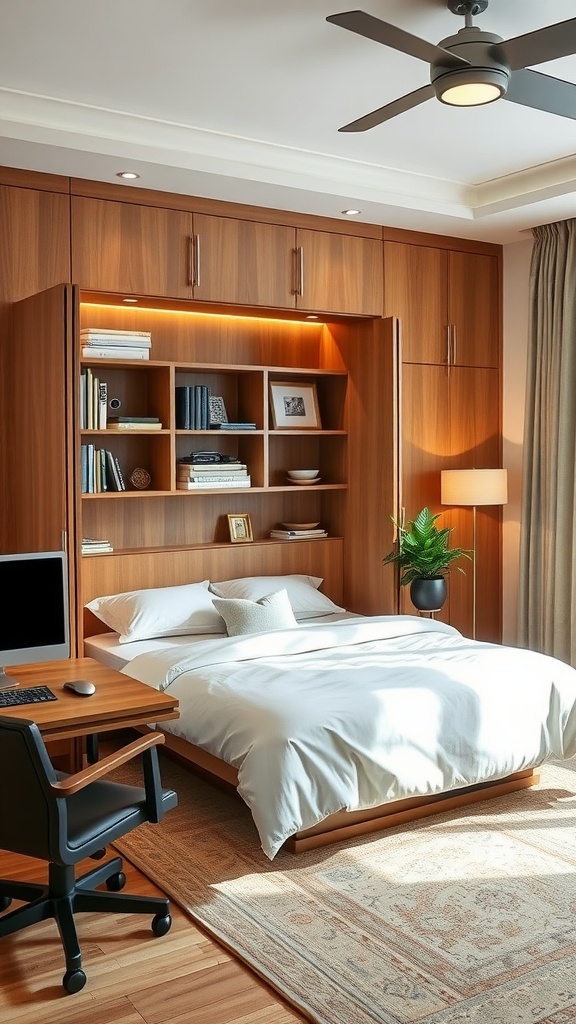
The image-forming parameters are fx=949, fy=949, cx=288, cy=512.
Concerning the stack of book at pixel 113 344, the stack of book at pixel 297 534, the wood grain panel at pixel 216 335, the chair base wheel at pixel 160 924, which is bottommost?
the chair base wheel at pixel 160 924

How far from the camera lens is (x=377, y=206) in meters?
4.87

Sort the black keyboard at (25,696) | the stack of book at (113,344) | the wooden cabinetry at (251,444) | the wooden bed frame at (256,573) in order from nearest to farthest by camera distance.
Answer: the black keyboard at (25,696) < the wooden bed frame at (256,573) < the stack of book at (113,344) < the wooden cabinetry at (251,444)

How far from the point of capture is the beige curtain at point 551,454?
5348mm

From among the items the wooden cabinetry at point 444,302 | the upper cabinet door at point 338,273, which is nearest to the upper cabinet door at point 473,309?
the wooden cabinetry at point 444,302

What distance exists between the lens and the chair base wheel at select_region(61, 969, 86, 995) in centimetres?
253

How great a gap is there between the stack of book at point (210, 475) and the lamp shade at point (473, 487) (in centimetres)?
118

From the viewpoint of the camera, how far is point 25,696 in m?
2.99

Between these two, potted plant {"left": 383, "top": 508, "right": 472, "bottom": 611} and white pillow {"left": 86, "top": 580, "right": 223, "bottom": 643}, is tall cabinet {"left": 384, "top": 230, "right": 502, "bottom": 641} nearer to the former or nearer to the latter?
potted plant {"left": 383, "top": 508, "right": 472, "bottom": 611}

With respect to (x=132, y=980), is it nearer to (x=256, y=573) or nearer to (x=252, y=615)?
(x=252, y=615)

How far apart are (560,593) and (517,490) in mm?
746

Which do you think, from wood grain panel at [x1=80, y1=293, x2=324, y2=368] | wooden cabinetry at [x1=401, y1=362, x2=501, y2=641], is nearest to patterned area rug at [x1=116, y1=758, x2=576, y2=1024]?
wooden cabinetry at [x1=401, y1=362, x2=501, y2=641]

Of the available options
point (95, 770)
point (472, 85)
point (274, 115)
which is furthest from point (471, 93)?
point (95, 770)

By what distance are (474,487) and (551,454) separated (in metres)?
0.52

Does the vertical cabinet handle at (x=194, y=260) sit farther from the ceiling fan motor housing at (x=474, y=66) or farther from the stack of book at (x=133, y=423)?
the ceiling fan motor housing at (x=474, y=66)
